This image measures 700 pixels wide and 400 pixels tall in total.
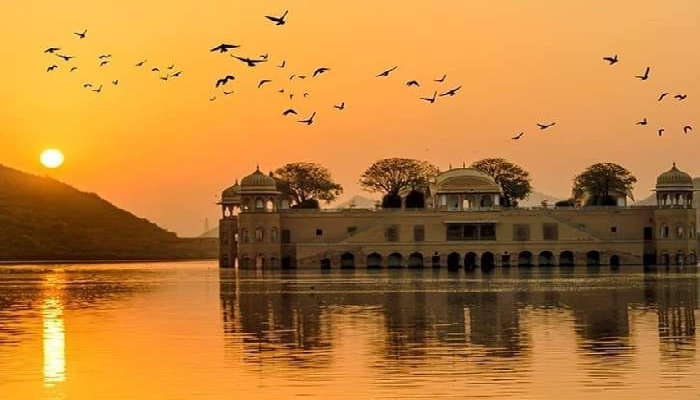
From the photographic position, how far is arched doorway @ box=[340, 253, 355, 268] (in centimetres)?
10206

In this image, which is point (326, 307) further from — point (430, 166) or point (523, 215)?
point (430, 166)

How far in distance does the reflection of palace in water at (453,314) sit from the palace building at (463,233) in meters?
36.1

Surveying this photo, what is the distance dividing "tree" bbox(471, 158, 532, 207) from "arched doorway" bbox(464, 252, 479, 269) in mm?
23453

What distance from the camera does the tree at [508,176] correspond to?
12612cm

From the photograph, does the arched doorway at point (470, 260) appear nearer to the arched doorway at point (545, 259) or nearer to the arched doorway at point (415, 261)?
the arched doorway at point (415, 261)

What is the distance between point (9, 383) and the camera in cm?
2488

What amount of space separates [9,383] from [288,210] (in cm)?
8154

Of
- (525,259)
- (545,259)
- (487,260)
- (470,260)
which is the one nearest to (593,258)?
(545,259)

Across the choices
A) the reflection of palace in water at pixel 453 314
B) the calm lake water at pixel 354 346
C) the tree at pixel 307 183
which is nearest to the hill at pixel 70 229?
the tree at pixel 307 183

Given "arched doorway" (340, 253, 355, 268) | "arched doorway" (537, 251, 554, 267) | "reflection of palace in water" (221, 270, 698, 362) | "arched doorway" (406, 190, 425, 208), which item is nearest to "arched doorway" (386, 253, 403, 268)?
"arched doorway" (340, 253, 355, 268)

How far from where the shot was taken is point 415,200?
385 feet

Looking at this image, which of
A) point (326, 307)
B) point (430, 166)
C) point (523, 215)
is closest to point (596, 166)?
point (430, 166)

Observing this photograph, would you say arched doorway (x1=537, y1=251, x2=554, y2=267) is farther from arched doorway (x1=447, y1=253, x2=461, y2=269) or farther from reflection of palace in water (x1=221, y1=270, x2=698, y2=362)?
reflection of palace in water (x1=221, y1=270, x2=698, y2=362)

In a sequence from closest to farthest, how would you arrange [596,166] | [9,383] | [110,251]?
[9,383] < [596,166] < [110,251]
